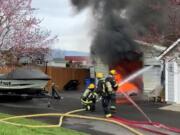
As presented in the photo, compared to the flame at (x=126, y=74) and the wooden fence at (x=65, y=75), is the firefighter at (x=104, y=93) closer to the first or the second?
the flame at (x=126, y=74)

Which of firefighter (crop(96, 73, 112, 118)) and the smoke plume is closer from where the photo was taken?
firefighter (crop(96, 73, 112, 118))

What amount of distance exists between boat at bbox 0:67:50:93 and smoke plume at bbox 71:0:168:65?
2.62 m

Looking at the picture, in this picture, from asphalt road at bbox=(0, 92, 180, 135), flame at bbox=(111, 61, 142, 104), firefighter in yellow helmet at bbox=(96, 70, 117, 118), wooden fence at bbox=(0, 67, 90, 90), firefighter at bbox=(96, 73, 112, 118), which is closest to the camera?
asphalt road at bbox=(0, 92, 180, 135)

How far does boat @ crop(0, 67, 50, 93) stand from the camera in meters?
20.9

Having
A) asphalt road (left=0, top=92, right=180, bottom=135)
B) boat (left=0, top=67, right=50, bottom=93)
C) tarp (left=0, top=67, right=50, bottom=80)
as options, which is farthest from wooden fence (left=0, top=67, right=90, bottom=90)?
asphalt road (left=0, top=92, right=180, bottom=135)

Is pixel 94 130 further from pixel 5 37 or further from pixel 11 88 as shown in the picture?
pixel 11 88

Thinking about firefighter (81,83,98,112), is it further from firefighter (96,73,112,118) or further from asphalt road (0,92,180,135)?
firefighter (96,73,112,118)

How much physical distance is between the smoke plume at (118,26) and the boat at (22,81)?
2.62 metres

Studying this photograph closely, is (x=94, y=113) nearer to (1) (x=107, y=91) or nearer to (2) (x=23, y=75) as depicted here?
(1) (x=107, y=91)

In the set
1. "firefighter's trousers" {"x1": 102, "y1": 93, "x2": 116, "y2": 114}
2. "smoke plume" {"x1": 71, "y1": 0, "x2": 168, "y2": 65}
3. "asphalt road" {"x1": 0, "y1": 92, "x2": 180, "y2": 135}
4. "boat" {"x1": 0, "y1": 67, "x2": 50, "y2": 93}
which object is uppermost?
"smoke plume" {"x1": 71, "y1": 0, "x2": 168, "y2": 65}

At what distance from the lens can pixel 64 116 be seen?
51.7ft

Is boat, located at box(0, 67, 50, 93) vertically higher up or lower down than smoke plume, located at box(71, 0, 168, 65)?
lower down

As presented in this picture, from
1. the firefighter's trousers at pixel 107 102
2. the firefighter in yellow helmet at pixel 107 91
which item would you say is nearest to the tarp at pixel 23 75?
the firefighter in yellow helmet at pixel 107 91

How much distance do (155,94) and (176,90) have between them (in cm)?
149
